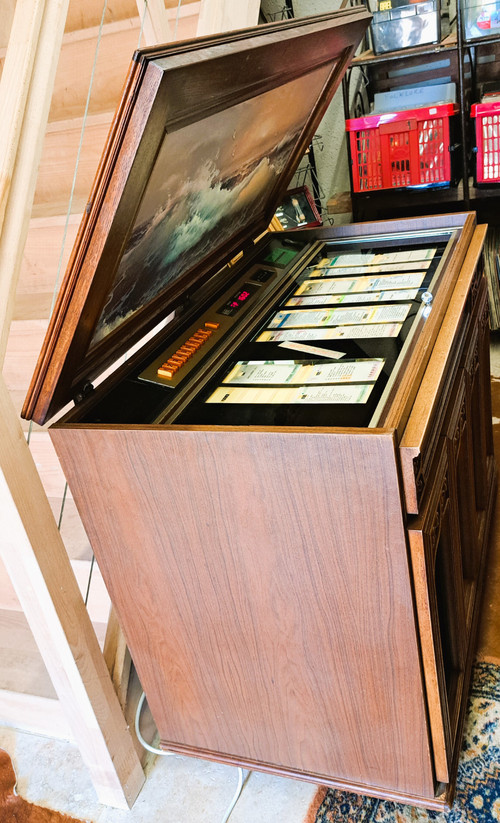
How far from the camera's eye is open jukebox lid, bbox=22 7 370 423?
3.32ft

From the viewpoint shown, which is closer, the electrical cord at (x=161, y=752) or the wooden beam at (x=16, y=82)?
the wooden beam at (x=16, y=82)

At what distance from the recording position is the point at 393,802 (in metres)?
1.54

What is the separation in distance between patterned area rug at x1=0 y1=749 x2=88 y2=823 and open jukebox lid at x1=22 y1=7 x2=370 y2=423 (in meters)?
1.08

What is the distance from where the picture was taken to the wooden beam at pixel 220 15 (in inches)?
77.0

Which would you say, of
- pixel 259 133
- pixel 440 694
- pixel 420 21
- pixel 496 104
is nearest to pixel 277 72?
pixel 259 133

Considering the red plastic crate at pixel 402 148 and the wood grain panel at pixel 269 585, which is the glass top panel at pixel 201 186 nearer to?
the wood grain panel at pixel 269 585

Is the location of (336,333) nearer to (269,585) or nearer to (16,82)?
(269,585)

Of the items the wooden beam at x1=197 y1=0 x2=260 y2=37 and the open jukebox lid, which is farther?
the wooden beam at x1=197 y1=0 x2=260 y2=37

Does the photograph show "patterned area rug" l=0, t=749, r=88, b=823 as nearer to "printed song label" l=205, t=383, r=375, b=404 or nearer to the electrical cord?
the electrical cord

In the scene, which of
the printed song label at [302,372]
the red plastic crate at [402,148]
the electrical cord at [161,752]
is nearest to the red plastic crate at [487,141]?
the red plastic crate at [402,148]

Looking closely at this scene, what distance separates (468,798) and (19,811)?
1.08m

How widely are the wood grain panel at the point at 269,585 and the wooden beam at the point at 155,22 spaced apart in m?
1.28

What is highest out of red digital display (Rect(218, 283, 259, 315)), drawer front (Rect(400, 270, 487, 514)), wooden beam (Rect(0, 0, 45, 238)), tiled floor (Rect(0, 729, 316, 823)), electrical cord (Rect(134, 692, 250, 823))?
wooden beam (Rect(0, 0, 45, 238))

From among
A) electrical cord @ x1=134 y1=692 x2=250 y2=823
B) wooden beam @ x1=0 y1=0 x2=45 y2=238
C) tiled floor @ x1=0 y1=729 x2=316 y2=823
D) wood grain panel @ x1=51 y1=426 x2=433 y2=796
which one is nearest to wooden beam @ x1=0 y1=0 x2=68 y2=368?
wooden beam @ x1=0 y1=0 x2=45 y2=238
